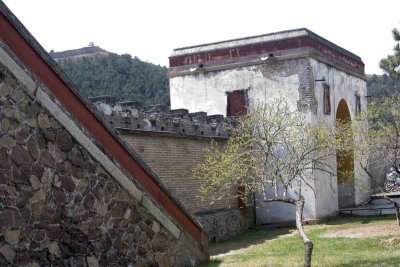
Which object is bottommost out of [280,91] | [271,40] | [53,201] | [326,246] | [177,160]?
[326,246]

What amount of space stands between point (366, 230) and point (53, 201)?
11.9 meters

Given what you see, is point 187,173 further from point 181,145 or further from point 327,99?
point 327,99

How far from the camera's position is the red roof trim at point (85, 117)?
8.05 meters

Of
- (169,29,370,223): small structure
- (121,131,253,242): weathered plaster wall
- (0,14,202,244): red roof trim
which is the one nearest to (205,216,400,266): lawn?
(121,131,253,242): weathered plaster wall

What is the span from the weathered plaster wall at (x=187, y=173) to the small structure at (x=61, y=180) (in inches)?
218

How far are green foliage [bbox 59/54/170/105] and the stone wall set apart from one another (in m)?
29.0

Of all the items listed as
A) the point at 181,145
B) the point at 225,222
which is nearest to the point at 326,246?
the point at 181,145

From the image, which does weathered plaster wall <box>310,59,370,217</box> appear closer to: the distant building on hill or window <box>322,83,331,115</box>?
window <box>322,83,331,115</box>

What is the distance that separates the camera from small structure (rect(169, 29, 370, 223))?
848 inches

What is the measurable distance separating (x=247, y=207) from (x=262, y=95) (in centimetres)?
414

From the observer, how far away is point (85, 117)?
904cm

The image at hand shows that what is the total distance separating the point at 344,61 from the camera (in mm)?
25281

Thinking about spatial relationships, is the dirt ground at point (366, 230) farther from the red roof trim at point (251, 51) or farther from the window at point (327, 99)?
the red roof trim at point (251, 51)

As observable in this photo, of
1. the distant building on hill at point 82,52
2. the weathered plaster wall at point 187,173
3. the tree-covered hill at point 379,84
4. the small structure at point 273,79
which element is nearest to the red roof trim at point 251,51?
the small structure at point 273,79
